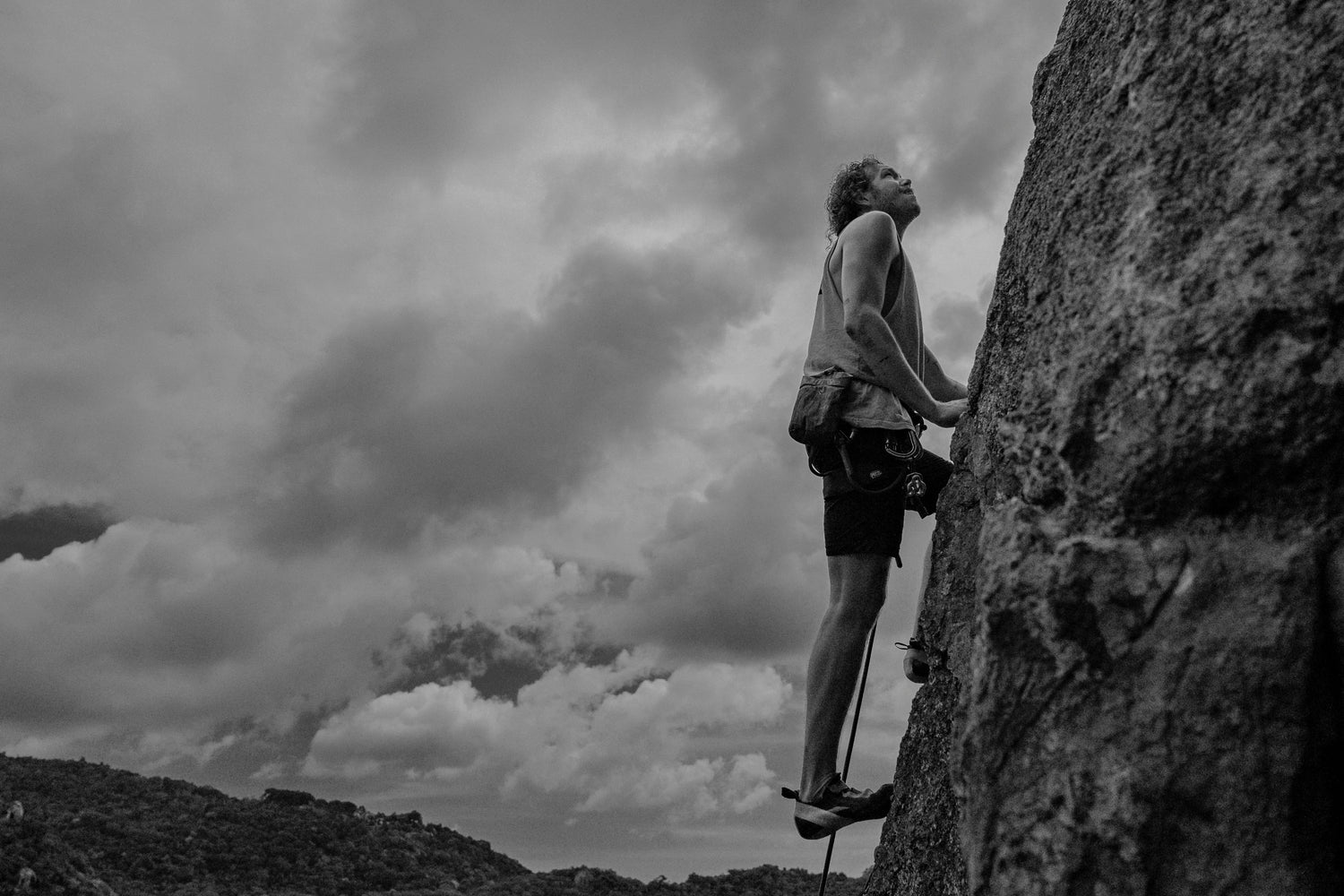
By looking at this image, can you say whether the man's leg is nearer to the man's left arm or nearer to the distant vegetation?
the man's left arm

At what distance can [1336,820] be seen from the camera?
2.97 m

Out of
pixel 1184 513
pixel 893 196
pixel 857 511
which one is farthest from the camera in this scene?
pixel 893 196

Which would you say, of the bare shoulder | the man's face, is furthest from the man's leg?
the man's face

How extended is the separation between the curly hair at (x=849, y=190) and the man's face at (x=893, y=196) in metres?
0.06

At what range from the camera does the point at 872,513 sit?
5.45 metres

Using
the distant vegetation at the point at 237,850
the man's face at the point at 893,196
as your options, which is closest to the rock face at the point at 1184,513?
the man's face at the point at 893,196

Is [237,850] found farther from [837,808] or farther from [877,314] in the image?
[877,314]

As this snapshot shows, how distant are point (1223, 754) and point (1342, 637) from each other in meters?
0.47

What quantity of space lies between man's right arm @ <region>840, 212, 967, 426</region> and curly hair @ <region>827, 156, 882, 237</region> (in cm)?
75

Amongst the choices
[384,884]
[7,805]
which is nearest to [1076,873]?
[384,884]

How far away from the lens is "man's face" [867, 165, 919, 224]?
6.33m

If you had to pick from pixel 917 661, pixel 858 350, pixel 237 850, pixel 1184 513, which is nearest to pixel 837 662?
pixel 917 661

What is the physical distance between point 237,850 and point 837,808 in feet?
91.5

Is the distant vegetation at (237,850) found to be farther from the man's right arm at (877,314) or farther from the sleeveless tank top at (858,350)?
the man's right arm at (877,314)
